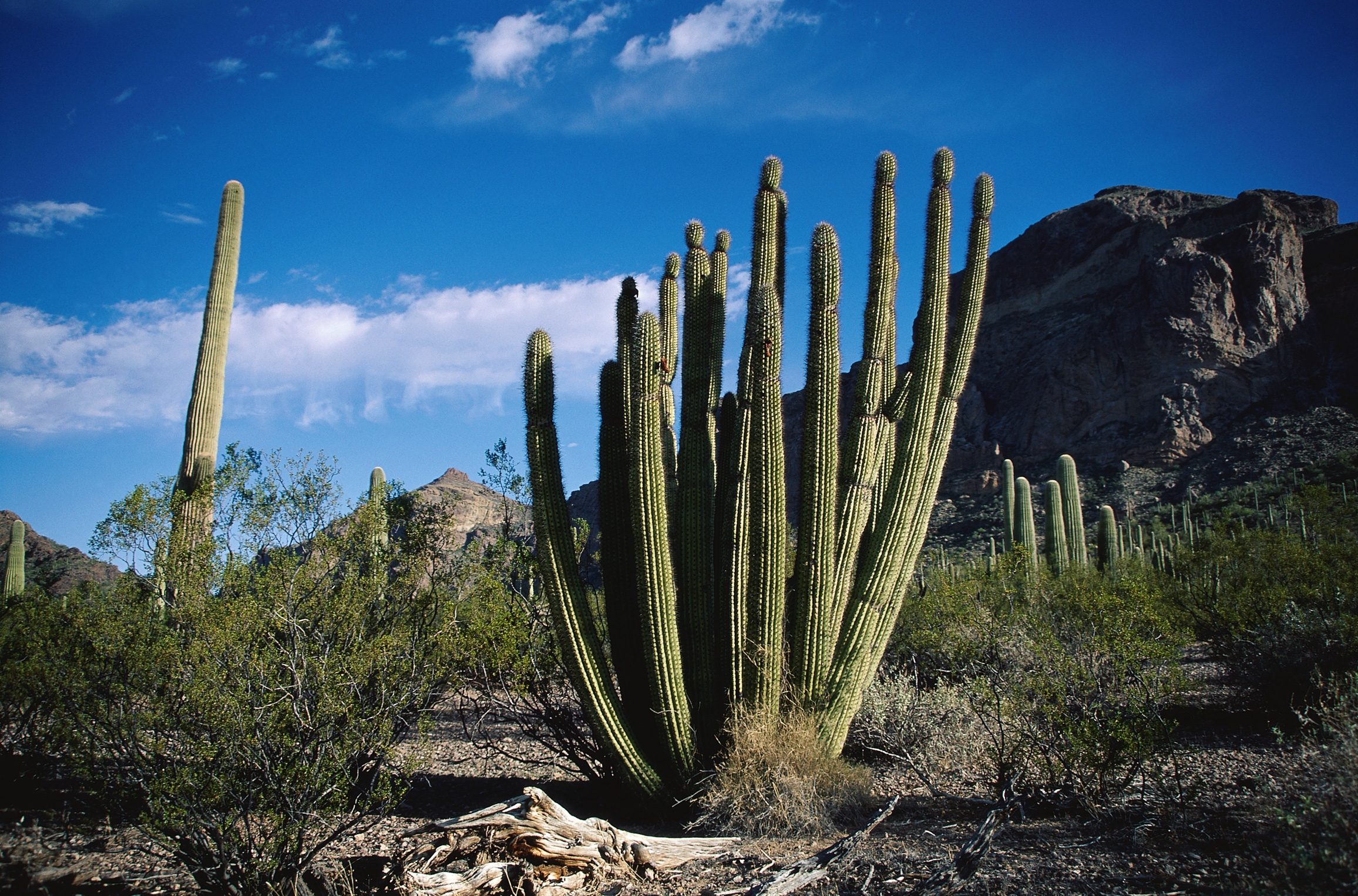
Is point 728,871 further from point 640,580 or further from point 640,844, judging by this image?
point 640,580

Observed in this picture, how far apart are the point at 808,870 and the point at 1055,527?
19.4 m

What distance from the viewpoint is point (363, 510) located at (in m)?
8.23

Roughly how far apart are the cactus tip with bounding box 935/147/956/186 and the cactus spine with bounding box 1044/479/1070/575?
49.2 ft

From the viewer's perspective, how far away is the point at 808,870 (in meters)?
4.75

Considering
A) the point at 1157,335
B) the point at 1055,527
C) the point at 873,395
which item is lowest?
the point at 1055,527

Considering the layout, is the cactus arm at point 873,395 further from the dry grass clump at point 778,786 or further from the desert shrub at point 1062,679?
the desert shrub at point 1062,679

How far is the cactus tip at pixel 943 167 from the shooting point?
8.47m

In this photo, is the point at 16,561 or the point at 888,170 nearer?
the point at 888,170

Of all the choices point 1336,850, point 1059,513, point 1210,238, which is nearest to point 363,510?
point 1336,850

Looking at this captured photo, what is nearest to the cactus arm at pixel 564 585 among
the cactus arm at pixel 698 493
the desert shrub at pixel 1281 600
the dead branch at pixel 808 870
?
the cactus arm at pixel 698 493

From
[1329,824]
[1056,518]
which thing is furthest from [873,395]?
[1056,518]

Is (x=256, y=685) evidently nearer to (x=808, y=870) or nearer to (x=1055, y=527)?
(x=808, y=870)

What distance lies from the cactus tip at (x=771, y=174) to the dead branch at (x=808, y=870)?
5.80 meters

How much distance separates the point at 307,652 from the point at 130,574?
304 centimetres
